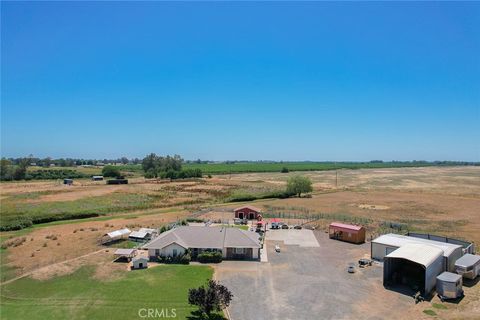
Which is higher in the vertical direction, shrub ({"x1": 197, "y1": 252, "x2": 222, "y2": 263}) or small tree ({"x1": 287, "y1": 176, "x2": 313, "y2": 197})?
small tree ({"x1": 287, "y1": 176, "x2": 313, "y2": 197})

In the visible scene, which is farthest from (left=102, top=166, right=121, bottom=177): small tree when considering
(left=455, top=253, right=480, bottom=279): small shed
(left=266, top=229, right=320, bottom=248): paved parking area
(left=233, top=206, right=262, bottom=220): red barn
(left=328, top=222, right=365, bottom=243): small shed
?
(left=455, top=253, right=480, bottom=279): small shed

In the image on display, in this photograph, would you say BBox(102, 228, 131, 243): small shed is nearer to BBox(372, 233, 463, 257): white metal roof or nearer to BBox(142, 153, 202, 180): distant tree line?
BBox(372, 233, 463, 257): white metal roof

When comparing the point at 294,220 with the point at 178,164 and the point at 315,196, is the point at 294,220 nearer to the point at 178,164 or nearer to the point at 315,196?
the point at 315,196

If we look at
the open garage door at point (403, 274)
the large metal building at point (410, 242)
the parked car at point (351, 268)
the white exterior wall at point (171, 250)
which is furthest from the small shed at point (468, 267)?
the white exterior wall at point (171, 250)

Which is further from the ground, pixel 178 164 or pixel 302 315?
pixel 178 164

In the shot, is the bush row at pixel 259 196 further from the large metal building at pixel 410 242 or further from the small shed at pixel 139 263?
the small shed at pixel 139 263

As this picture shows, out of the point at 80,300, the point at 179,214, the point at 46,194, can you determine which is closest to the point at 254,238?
the point at 80,300
